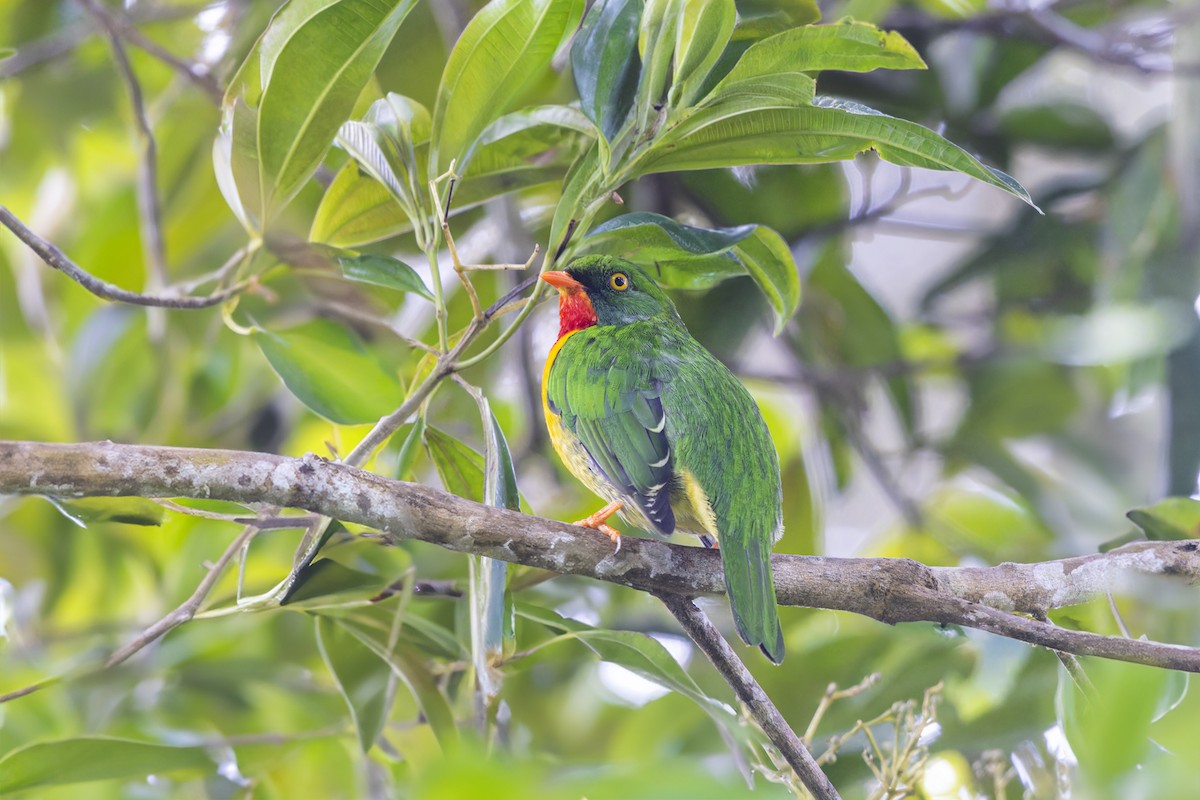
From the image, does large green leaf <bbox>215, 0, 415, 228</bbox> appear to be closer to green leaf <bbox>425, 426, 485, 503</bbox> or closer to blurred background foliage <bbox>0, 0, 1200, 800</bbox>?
blurred background foliage <bbox>0, 0, 1200, 800</bbox>

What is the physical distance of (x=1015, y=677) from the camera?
2.73 meters

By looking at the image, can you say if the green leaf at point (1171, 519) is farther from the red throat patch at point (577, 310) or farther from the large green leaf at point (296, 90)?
the large green leaf at point (296, 90)

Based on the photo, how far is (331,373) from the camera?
2.40m

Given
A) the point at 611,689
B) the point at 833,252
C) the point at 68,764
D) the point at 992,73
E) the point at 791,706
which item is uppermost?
the point at 992,73

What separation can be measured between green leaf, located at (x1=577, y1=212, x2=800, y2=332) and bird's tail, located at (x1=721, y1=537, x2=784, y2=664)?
0.50 m

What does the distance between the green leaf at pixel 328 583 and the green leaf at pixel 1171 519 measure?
5.53ft

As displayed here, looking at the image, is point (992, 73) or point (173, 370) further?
point (992, 73)

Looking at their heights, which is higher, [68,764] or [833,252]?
[833,252]

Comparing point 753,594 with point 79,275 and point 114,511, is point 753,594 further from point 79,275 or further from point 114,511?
point 79,275

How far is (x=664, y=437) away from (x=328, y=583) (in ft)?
2.52

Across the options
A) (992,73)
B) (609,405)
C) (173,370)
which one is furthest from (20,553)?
(992,73)

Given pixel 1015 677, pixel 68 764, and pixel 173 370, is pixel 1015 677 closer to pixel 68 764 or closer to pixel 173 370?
pixel 68 764

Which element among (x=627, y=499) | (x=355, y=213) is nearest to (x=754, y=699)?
(x=627, y=499)

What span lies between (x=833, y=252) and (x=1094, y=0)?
1799mm
